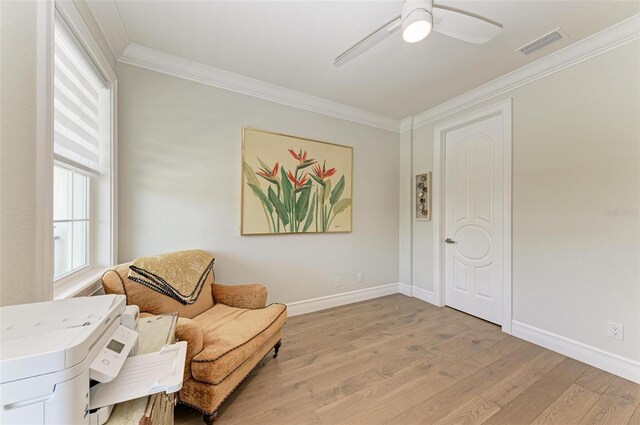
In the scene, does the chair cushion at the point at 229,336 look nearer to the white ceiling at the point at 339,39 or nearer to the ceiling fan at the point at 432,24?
the ceiling fan at the point at 432,24

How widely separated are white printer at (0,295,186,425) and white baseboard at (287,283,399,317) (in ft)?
6.71

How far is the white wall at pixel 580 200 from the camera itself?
1.83 meters

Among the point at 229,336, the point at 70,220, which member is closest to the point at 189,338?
the point at 229,336

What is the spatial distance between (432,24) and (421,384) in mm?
2238

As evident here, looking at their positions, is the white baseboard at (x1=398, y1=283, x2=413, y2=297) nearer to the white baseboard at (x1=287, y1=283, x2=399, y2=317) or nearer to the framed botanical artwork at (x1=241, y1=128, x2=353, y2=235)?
the white baseboard at (x1=287, y1=283, x2=399, y2=317)

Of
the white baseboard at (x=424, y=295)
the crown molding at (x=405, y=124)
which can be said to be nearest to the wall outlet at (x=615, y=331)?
the white baseboard at (x=424, y=295)

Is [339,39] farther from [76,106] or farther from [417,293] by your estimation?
[417,293]

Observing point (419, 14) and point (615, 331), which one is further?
point (615, 331)

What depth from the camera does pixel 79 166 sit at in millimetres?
1645

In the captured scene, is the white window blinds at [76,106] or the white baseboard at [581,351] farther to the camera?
the white baseboard at [581,351]

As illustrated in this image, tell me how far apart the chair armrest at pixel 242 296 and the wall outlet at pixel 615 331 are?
2660 mm

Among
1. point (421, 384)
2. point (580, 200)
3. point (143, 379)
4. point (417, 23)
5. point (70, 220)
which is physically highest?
point (417, 23)

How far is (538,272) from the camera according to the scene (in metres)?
2.30

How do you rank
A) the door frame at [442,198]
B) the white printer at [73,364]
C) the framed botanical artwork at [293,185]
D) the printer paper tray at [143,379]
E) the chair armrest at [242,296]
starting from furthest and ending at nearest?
1. the framed botanical artwork at [293,185]
2. the door frame at [442,198]
3. the chair armrest at [242,296]
4. the printer paper tray at [143,379]
5. the white printer at [73,364]
